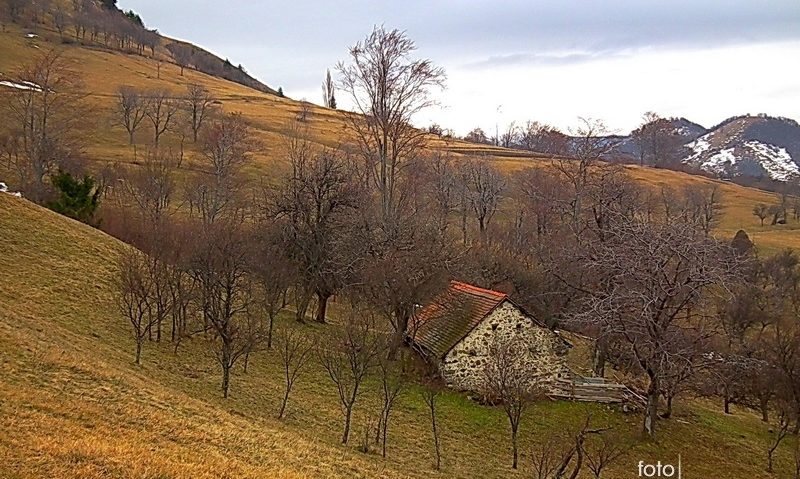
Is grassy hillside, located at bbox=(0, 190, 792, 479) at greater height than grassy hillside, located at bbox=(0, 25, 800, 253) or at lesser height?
lesser

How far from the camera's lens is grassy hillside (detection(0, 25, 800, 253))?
2709 inches

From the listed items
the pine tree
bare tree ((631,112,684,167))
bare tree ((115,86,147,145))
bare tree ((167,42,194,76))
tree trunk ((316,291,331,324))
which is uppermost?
bare tree ((167,42,194,76))

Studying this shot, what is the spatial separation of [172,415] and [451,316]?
1247 cm

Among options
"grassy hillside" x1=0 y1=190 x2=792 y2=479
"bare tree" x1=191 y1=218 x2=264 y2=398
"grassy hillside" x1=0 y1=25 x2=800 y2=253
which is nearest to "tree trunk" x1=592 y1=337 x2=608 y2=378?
"grassy hillside" x1=0 y1=190 x2=792 y2=479

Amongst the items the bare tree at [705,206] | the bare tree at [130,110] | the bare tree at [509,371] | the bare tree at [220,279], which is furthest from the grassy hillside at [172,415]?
the bare tree at [130,110]

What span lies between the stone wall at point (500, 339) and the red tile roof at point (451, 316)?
264 mm

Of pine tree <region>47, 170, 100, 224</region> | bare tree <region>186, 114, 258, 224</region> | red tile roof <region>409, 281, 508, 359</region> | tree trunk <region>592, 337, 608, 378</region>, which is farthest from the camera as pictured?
bare tree <region>186, 114, 258, 224</region>

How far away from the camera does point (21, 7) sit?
118m

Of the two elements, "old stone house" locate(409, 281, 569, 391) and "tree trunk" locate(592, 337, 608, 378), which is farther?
"tree trunk" locate(592, 337, 608, 378)

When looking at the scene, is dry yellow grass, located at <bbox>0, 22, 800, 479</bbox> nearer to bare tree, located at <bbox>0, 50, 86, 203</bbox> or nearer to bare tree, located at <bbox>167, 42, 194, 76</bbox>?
bare tree, located at <bbox>0, 50, 86, 203</bbox>

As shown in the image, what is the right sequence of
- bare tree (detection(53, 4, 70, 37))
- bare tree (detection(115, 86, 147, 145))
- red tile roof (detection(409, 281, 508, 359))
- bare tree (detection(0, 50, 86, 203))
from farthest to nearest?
bare tree (detection(53, 4, 70, 37))
bare tree (detection(115, 86, 147, 145))
bare tree (detection(0, 50, 86, 203))
red tile roof (detection(409, 281, 508, 359))

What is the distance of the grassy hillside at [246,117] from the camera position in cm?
6881

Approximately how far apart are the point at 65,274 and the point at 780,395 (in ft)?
88.5

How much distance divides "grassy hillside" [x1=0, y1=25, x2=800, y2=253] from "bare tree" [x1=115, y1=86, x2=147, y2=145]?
4.18 ft
